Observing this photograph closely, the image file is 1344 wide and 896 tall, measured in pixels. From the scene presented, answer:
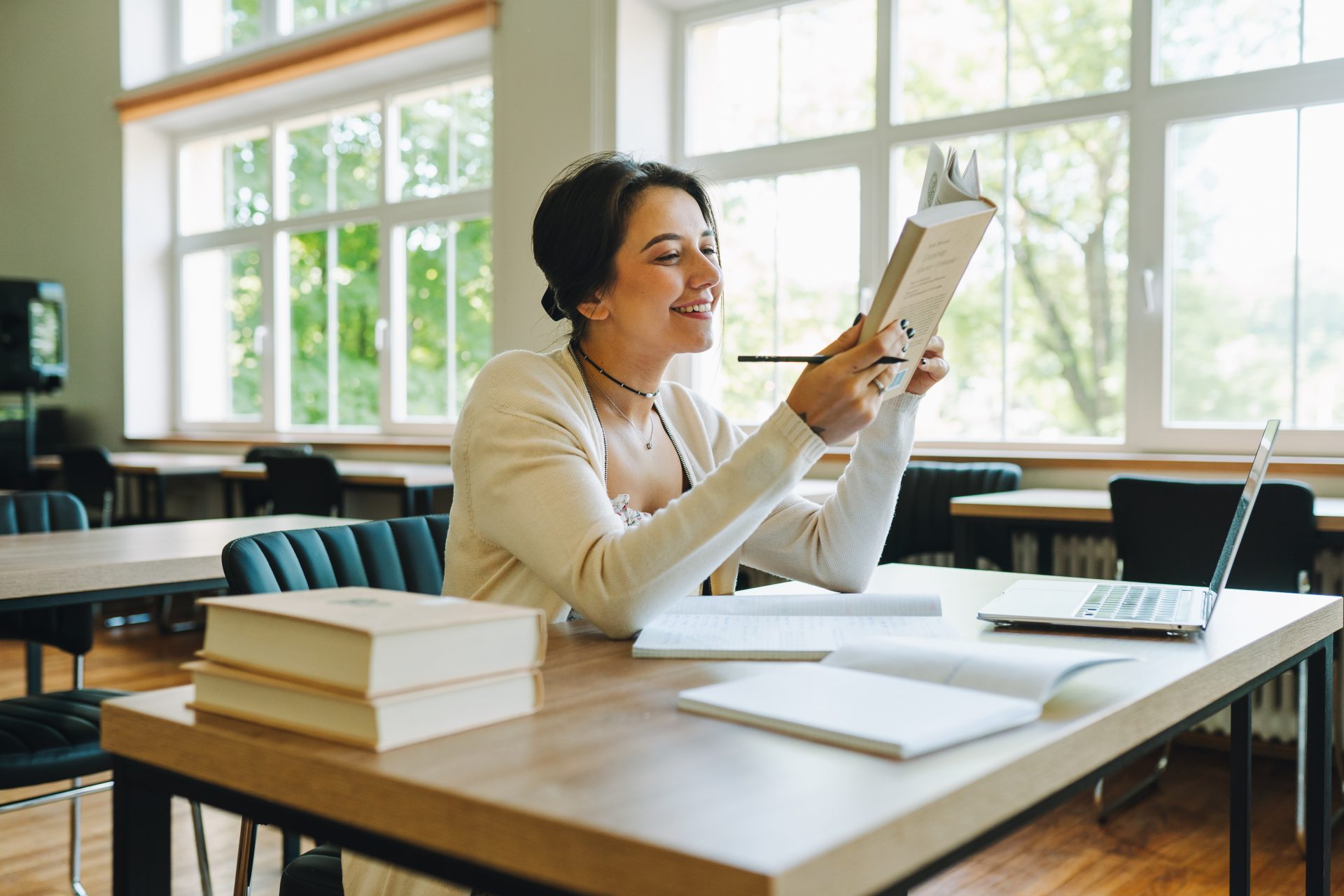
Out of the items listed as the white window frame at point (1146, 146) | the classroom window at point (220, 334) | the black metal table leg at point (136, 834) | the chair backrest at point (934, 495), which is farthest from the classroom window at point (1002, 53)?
the classroom window at point (220, 334)

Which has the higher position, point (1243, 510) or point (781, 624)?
point (1243, 510)

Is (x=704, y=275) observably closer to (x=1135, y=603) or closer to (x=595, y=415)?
(x=595, y=415)

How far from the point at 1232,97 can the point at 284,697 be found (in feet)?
11.6

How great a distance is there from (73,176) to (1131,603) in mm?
7159

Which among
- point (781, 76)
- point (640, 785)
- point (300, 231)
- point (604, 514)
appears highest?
point (781, 76)

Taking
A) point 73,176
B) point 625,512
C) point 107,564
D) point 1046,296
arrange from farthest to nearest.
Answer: point 73,176 < point 1046,296 < point 107,564 < point 625,512

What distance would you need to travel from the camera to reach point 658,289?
1427 mm

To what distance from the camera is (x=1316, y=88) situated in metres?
3.33

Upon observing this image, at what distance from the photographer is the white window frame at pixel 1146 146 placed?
337 centimetres

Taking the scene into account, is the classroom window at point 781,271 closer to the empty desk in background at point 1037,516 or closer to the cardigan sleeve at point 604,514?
the empty desk in background at point 1037,516

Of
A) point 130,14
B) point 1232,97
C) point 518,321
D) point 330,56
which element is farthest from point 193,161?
point 1232,97

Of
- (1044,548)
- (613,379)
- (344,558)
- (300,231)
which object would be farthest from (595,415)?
(300,231)

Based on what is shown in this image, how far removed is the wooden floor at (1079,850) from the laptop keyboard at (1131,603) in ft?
2.85

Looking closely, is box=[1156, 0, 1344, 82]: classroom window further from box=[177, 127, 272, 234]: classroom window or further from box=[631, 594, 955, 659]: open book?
box=[177, 127, 272, 234]: classroom window
